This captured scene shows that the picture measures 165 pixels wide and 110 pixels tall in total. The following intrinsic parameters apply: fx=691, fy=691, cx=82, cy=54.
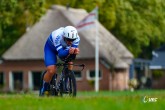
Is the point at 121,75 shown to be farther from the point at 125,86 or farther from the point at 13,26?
the point at 13,26

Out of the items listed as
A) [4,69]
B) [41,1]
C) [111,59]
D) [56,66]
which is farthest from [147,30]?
[56,66]

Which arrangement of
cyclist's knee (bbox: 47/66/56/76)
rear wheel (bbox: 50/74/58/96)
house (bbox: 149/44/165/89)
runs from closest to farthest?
→ cyclist's knee (bbox: 47/66/56/76)
rear wheel (bbox: 50/74/58/96)
house (bbox: 149/44/165/89)

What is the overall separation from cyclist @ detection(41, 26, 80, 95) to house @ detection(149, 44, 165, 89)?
63.8 m

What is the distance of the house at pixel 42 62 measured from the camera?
6981 centimetres

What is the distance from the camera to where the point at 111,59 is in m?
69.2

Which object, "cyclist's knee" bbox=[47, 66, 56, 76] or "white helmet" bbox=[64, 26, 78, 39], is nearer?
"white helmet" bbox=[64, 26, 78, 39]

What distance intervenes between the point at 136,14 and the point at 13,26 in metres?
14.0

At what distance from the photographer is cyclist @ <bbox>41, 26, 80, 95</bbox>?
1499 cm

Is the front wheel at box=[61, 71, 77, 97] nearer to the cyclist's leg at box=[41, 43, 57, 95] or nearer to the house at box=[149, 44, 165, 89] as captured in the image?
the cyclist's leg at box=[41, 43, 57, 95]

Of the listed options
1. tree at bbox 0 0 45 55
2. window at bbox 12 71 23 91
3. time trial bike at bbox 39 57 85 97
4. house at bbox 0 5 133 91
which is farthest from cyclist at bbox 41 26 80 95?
window at bbox 12 71 23 91

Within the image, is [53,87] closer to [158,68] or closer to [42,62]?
[42,62]

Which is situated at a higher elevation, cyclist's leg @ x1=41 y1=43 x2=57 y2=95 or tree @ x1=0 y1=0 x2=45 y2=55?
tree @ x1=0 y1=0 x2=45 y2=55

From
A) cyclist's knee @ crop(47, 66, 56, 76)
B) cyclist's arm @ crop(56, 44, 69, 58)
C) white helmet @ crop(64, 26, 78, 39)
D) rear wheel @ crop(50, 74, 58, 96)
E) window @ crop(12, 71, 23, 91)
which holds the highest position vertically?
white helmet @ crop(64, 26, 78, 39)

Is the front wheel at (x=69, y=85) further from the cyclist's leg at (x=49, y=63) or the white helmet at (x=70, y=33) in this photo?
the white helmet at (x=70, y=33)
